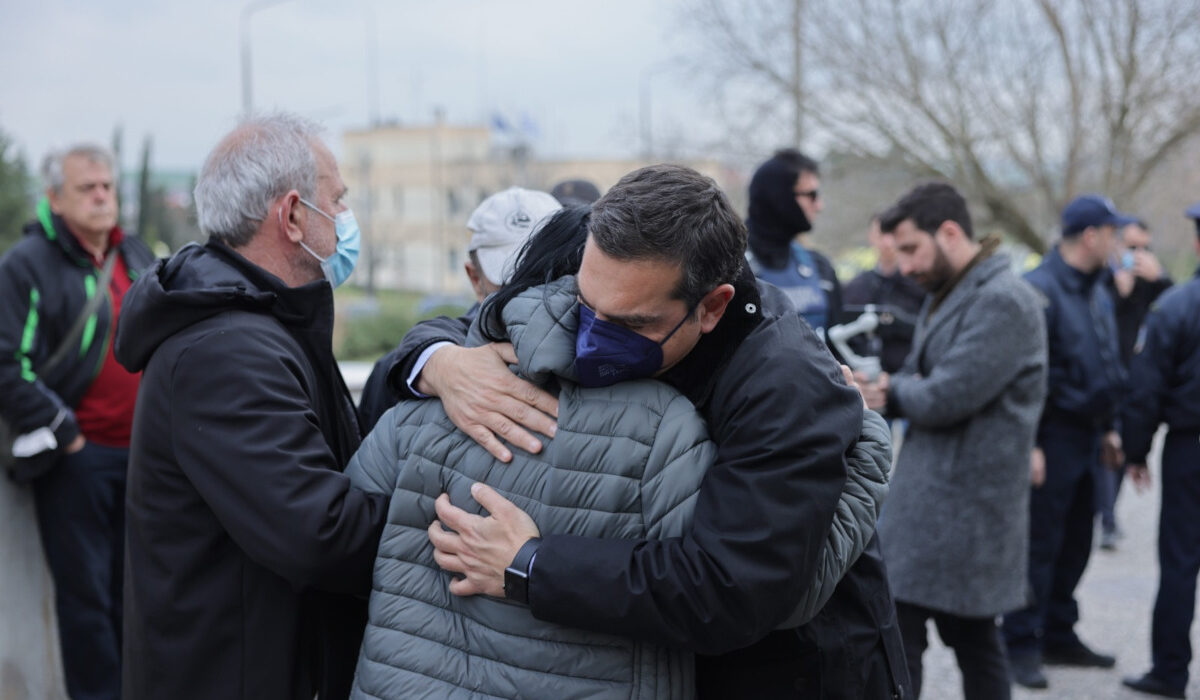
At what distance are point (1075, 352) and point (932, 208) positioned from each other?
1.70 meters

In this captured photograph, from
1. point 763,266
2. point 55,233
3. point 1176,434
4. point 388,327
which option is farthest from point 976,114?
point 55,233

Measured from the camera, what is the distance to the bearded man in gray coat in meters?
4.01

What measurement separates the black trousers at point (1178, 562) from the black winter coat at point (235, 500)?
415 cm

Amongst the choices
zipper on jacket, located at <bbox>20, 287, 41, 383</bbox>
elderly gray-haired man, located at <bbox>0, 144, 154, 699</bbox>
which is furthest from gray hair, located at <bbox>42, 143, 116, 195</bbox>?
zipper on jacket, located at <bbox>20, 287, 41, 383</bbox>

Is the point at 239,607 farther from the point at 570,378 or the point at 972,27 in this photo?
the point at 972,27

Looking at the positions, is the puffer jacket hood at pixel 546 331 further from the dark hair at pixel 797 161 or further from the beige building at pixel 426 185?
the beige building at pixel 426 185

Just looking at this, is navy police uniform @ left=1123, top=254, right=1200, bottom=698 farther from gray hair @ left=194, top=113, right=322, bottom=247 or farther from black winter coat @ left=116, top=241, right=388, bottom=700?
gray hair @ left=194, top=113, right=322, bottom=247

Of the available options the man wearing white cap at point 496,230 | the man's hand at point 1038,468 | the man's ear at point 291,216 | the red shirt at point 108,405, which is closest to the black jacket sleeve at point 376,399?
the man's ear at point 291,216

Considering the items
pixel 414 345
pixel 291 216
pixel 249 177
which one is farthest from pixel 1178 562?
pixel 249 177

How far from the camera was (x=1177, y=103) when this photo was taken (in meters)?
12.0

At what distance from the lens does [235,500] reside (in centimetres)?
209

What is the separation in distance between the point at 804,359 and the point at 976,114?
12.3 meters

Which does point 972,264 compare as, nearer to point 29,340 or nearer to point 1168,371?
point 1168,371

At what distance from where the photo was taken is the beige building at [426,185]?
31641mm
